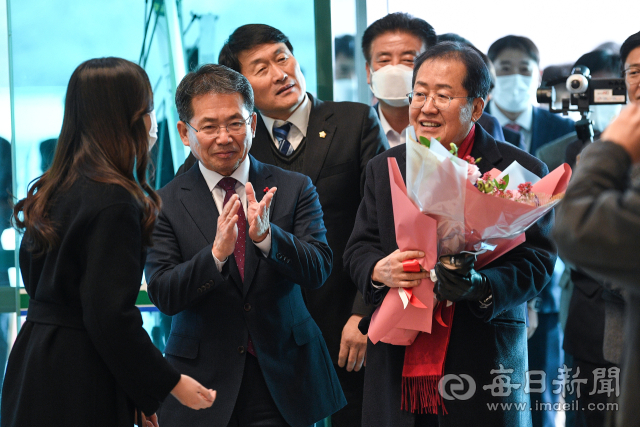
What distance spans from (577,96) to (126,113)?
1917mm

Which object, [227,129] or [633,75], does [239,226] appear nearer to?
[227,129]

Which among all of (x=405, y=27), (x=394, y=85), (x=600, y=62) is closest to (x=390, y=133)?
(x=394, y=85)

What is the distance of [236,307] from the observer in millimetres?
2057

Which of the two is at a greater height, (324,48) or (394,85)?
(324,48)

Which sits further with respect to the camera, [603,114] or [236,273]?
[603,114]

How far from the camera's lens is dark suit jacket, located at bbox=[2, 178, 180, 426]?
1.62 metres

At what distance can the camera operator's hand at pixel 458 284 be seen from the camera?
1768 millimetres

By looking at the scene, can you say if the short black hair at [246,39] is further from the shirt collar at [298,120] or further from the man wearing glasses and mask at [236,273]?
the man wearing glasses and mask at [236,273]

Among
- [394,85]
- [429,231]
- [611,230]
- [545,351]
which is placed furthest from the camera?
[545,351]

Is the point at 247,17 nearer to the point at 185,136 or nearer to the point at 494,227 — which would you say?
the point at 185,136

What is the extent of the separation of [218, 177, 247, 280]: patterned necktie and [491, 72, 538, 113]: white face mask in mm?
2294

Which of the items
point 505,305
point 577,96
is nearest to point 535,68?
→ point 577,96

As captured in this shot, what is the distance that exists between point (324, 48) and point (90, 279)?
1.86 m

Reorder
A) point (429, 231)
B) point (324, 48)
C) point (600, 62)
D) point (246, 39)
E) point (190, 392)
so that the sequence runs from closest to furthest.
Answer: point (190, 392), point (429, 231), point (246, 39), point (324, 48), point (600, 62)
